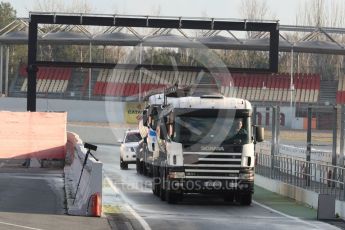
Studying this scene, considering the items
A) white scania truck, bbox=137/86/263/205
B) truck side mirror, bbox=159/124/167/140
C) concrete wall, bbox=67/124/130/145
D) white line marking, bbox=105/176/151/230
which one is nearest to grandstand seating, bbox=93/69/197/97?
concrete wall, bbox=67/124/130/145

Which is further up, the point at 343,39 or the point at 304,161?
the point at 343,39

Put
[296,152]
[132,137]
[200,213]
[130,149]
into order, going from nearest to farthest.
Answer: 1. [200,213]
2. [296,152]
3. [130,149]
4. [132,137]

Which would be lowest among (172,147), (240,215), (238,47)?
(240,215)

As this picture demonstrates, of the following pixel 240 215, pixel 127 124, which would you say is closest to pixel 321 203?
pixel 240 215

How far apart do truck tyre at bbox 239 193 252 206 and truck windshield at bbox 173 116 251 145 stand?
143 cm

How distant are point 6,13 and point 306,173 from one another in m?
95.7

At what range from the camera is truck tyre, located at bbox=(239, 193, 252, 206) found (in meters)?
21.5

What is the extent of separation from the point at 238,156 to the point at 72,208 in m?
4.69

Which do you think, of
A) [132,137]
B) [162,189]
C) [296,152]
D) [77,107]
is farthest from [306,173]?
[77,107]

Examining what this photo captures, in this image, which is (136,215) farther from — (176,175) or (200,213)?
(176,175)

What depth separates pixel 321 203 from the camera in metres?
18.6

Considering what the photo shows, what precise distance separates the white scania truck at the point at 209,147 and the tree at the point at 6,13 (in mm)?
93102

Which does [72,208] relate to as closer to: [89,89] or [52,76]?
[89,89]

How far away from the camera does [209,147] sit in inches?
816
